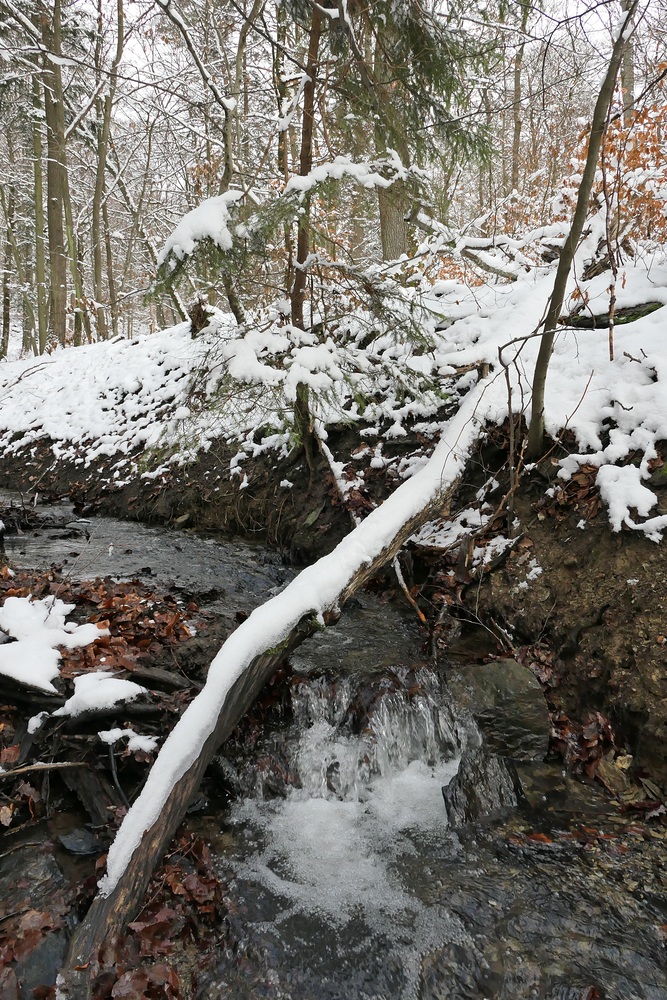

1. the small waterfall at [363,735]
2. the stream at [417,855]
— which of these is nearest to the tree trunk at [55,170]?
the stream at [417,855]

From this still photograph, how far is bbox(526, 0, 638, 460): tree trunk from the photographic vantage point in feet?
11.3

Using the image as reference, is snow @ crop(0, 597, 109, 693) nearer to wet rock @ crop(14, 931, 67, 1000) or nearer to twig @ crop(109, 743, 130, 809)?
twig @ crop(109, 743, 130, 809)

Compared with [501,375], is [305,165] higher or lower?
higher

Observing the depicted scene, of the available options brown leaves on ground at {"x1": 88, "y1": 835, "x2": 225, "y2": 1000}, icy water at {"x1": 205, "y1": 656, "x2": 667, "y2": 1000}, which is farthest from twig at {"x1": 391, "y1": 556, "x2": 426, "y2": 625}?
brown leaves on ground at {"x1": 88, "y1": 835, "x2": 225, "y2": 1000}

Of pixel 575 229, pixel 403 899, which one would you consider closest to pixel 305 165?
pixel 575 229

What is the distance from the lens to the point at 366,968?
98.6 inches

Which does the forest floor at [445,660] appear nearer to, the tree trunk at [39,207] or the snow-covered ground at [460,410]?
the snow-covered ground at [460,410]

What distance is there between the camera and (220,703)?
112 inches

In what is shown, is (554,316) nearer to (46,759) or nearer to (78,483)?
(46,759)

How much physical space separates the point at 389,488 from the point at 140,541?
11.7 feet

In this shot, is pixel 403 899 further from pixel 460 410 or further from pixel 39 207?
pixel 39 207

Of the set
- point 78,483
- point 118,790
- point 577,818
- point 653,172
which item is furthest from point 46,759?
point 653,172

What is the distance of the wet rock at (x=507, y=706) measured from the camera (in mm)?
3637

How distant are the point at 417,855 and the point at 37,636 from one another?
113 inches
